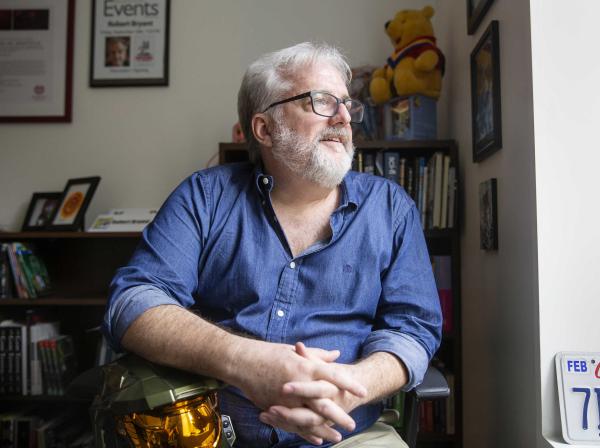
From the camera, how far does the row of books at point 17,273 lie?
215 cm

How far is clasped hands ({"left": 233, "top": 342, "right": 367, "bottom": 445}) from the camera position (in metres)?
0.86

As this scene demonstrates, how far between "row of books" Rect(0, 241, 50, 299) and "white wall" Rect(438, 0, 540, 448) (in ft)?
5.99

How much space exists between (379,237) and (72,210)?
1.61 meters

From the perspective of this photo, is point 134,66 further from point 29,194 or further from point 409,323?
point 409,323

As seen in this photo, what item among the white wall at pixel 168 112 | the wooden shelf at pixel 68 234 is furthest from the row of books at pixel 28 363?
the white wall at pixel 168 112

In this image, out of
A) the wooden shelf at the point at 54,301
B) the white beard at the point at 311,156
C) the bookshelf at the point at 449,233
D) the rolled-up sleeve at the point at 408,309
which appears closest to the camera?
the rolled-up sleeve at the point at 408,309

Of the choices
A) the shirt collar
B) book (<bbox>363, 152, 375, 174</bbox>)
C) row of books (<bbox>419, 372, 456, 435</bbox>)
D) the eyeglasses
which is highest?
the eyeglasses

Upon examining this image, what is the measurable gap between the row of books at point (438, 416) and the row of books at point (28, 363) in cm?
150

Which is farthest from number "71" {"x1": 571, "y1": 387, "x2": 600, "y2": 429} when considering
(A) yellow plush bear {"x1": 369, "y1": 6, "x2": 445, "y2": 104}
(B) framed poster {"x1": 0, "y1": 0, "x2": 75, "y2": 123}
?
(B) framed poster {"x1": 0, "y1": 0, "x2": 75, "y2": 123}

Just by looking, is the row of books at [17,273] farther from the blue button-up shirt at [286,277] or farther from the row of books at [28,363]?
the blue button-up shirt at [286,277]

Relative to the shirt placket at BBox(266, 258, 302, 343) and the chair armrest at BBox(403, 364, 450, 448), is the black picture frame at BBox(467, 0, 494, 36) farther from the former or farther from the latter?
the chair armrest at BBox(403, 364, 450, 448)

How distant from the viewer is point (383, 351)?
1.04 metres

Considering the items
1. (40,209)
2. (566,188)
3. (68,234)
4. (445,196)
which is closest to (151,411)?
(566,188)

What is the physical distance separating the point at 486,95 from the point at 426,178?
46 cm
